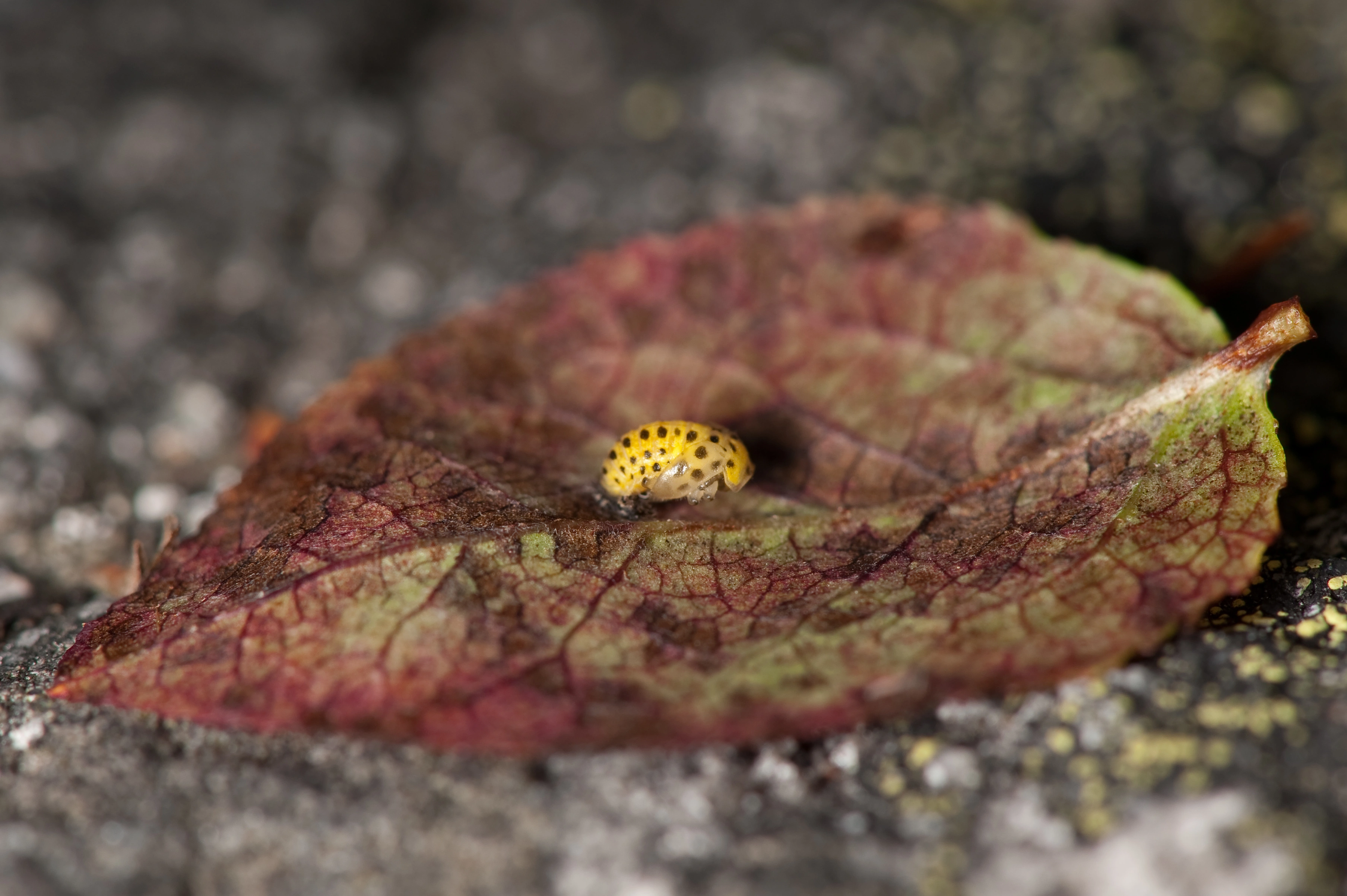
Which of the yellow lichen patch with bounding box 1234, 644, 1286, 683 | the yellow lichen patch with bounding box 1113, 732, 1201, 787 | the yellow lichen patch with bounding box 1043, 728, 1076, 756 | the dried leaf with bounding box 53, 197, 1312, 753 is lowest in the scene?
the yellow lichen patch with bounding box 1113, 732, 1201, 787

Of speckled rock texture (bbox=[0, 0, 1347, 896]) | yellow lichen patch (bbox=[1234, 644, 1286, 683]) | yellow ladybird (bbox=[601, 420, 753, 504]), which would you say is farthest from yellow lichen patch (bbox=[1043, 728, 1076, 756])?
yellow ladybird (bbox=[601, 420, 753, 504])

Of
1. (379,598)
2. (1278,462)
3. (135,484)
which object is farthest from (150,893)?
(1278,462)

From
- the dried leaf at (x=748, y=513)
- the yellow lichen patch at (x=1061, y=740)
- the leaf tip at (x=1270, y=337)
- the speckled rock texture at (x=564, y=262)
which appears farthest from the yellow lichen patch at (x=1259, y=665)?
the leaf tip at (x=1270, y=337)

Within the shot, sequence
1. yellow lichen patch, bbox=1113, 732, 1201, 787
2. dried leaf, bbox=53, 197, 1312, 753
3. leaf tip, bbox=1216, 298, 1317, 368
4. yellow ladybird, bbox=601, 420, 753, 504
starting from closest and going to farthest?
yellow lichen patch, bbox=1113, 732, 1201, 787
dried leaf, bbox=53, 197, 1312, 753
leaf tip, bbox=1216, 298, 1317, 368
yellow ladybird, bbox=601, 420, 753, 504

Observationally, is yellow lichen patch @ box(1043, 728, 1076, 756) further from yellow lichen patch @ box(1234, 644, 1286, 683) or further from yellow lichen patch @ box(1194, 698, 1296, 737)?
yellow lichen patch @ box(1234, 644, 1286, 683)

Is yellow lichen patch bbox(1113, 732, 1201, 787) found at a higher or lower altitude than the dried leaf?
lower

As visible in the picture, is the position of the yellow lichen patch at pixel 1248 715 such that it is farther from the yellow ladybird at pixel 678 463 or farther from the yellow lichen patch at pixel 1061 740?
the yellow ladybird at pixel 678 463

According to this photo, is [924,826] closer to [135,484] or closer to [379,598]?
[379,598]
